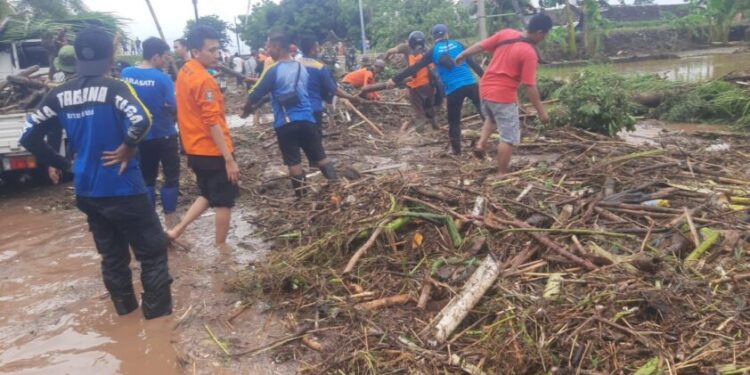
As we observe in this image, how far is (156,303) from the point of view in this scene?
12.3 ft

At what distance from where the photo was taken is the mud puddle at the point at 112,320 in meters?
3.28

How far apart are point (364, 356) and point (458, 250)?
1.10m

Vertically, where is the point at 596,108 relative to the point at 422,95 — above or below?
below

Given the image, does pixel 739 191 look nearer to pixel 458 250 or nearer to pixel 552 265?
pixel 552 265

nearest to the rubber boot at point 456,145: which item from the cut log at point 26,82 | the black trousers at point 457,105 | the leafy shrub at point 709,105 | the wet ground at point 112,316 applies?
the black trousers at point 457,105

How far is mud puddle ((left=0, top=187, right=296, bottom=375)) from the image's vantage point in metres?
3.28

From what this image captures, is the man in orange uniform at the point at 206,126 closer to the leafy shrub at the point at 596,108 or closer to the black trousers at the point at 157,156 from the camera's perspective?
the black trousers at the point at 157,156

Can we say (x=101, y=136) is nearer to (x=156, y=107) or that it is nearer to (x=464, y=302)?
(x=156, y=107)

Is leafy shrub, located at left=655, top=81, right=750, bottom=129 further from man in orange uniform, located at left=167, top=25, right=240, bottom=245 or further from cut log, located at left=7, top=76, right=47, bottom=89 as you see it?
cut log, located at left=7, top=76, right=47, bottom=89

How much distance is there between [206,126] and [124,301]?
4.85ft

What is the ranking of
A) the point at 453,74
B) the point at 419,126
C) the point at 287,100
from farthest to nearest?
the point at 419,126 < the point at 453,74 < the point at 287,100

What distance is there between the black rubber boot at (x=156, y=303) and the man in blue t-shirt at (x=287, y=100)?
2106 mm

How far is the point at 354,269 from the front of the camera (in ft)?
12.7

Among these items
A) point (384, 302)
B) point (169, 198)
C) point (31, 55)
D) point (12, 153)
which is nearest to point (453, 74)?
point (169, 198)
